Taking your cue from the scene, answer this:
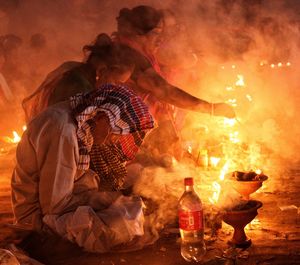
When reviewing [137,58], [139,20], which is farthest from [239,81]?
[137,58]

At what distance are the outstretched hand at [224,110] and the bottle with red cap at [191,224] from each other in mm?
1654

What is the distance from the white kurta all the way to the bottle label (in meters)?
0.36

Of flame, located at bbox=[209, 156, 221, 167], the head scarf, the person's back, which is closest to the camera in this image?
the head scarf

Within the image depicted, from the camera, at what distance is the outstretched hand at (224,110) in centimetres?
445

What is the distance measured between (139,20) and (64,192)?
120 inches

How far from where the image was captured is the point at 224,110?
449cm

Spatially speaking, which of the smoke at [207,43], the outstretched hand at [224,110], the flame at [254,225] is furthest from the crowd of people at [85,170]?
the smoke at [207,43]

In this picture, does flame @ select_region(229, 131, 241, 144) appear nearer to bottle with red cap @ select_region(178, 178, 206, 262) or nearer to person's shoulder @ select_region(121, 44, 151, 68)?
person's shoulder @ select_region(121, 44, 151, 68)

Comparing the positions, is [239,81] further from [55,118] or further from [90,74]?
[55,118]

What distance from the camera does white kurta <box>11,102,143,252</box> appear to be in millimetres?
2967

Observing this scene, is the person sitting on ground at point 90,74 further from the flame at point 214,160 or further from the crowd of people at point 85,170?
the flame at point 214,160

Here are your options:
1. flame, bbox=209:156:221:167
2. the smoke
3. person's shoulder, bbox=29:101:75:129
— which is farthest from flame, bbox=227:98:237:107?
person's shoulder, bbox=29:101:75:129

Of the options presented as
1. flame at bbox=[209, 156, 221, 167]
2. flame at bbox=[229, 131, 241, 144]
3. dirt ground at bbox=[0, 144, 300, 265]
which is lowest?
dirt ground at bbox=[0, 144, 300, 265]

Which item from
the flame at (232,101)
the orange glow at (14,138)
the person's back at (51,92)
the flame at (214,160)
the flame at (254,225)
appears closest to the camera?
the flame at (254,225)
